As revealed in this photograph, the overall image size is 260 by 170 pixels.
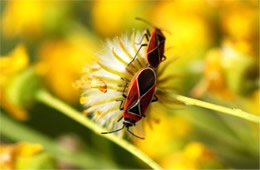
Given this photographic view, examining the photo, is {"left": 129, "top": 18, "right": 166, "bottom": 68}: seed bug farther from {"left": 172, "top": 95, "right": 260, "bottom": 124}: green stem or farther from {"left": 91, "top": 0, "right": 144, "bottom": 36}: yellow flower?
{"left": 91, "top": 0, "right": 144, "bottom": 36}: yellow flower

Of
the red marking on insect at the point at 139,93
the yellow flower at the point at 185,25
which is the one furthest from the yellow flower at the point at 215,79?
the red marking on insect at the point at 139,93

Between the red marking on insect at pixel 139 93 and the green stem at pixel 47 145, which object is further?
the green stem at pixel 47 145

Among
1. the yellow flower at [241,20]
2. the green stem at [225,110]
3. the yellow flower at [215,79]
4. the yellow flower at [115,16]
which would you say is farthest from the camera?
the yellow flower at [115,16]

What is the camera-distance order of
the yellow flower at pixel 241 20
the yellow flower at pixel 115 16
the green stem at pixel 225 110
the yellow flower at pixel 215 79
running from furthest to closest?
the yellow flower at pixel 115 16
the yellow flower at pixel 241 20
the yellow flower at pixel 215 79
the green stem at pixel 225 110

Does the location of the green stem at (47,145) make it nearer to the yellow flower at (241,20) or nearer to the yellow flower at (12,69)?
the yellow flower at (12,69)

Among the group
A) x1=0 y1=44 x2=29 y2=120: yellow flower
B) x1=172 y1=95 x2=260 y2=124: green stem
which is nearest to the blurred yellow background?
x1=0 y1=44 x2=29 y2=120: yellow flower

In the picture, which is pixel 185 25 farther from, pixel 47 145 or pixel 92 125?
pixel 92 125

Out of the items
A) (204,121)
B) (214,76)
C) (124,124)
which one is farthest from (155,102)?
(204,121)

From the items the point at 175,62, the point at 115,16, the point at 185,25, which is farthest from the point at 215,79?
the point at 115,16

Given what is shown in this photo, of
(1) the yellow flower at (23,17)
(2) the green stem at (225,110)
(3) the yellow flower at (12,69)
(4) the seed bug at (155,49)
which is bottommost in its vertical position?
(2) the green stem at (225,110)
